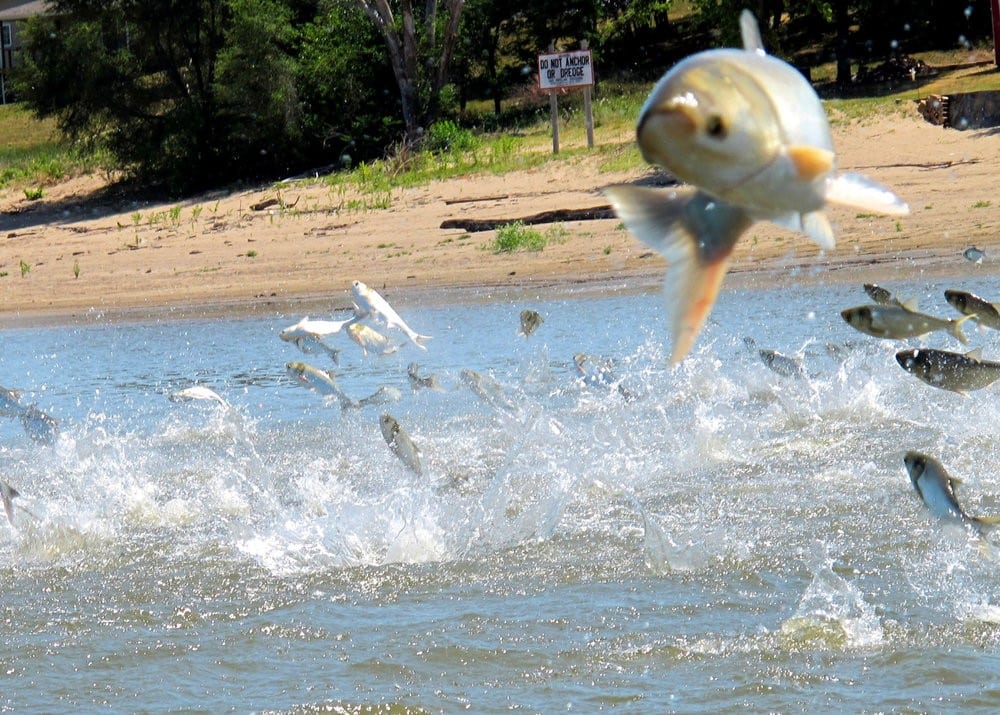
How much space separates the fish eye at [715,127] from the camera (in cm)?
162

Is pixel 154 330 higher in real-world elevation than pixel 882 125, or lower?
lower

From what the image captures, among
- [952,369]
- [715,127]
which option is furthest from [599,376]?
[715,127]

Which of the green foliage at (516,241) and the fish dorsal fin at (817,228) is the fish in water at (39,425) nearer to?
the fish dorsal fin at (817,228)

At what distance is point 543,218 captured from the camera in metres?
17.2

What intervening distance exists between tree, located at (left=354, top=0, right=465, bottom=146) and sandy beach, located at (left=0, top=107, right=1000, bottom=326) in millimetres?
4580

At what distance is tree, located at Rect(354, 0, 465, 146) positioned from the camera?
2559 centimetres

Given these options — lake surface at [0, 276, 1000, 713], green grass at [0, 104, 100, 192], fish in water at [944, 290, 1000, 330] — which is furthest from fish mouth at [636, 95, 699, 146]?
green grass at [0, 104, 100, 192]

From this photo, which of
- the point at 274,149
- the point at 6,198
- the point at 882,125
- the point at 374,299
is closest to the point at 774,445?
the point at 374,299

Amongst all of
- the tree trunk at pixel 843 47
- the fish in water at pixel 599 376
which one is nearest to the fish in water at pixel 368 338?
the fish in water at pixel 599 376

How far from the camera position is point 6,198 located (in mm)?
26578

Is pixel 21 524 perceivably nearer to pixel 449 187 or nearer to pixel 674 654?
pixel 674 654

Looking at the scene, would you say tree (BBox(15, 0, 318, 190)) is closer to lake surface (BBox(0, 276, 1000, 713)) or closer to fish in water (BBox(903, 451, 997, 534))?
lake surface (BBox(0, 276, 1000, 713))

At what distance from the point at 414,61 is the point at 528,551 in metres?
21.5

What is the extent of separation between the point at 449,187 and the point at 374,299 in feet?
39.6
